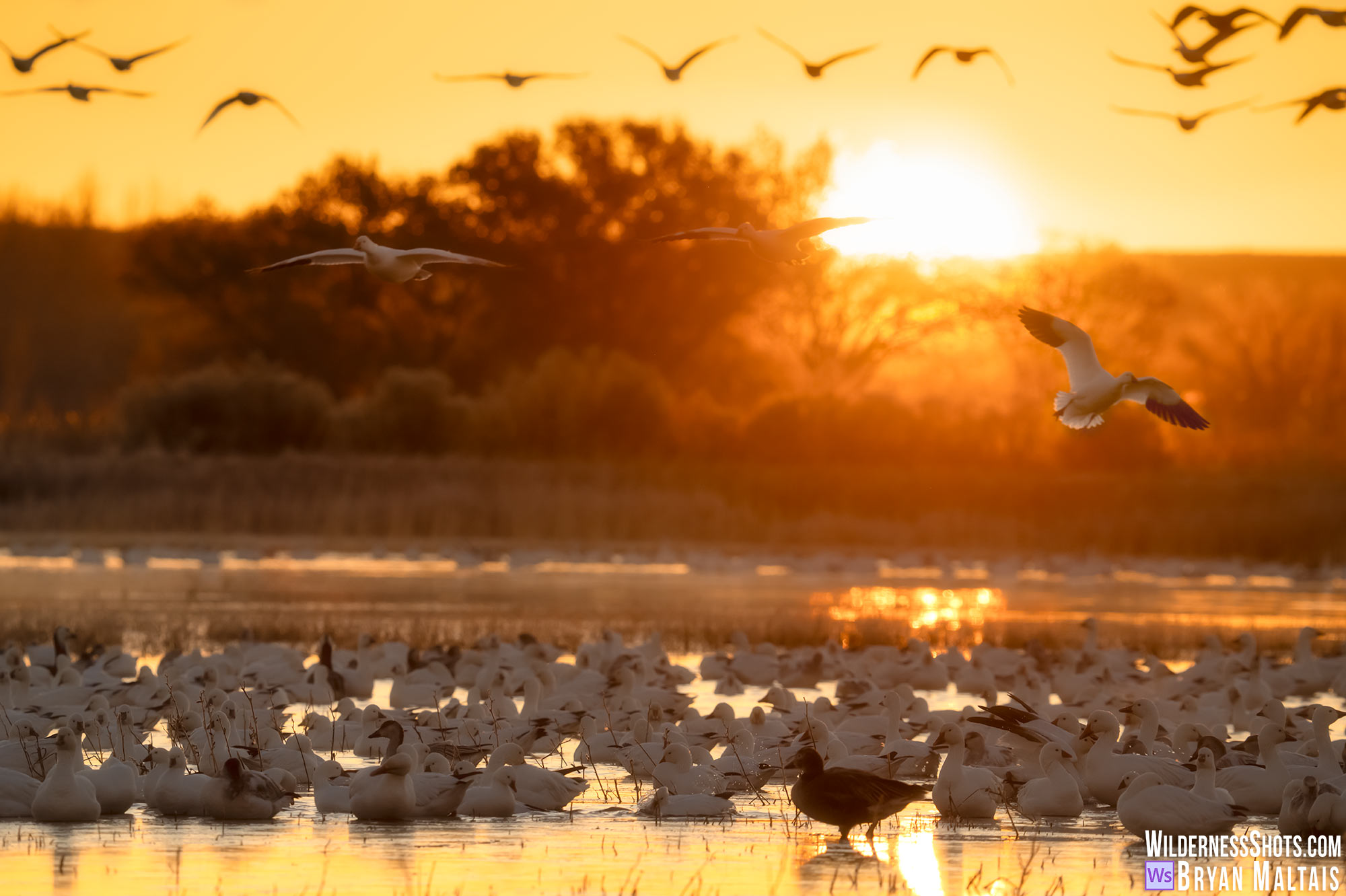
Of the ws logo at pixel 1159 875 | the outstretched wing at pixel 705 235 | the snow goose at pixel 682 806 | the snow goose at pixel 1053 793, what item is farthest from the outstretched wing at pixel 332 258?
the ws logo at pixel 1159 875

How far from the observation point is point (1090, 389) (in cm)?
1196

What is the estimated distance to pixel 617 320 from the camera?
5591cm

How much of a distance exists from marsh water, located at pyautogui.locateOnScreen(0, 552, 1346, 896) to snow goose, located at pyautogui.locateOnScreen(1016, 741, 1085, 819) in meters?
0.13

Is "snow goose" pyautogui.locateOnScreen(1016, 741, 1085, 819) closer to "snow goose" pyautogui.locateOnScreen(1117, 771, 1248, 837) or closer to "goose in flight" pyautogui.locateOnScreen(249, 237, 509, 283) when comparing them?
"snow goose" pyautogui.locateOnScreen(1117, 771, 1248, 837)

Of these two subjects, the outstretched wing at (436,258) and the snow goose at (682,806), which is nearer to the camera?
the snow goose at (682,806)

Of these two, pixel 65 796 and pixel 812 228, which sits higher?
pixel 812 228

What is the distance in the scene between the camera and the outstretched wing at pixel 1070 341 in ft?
39.9

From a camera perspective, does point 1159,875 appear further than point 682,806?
No

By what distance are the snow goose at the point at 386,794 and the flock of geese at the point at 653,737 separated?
0.02 metres

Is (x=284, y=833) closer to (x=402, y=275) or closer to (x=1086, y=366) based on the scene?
(x=402, y=275)

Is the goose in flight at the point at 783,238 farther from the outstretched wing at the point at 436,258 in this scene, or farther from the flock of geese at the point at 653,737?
the flock of geese at the point at 653,737

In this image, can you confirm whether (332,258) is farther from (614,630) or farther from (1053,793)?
(614,630)

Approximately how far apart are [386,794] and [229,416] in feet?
123

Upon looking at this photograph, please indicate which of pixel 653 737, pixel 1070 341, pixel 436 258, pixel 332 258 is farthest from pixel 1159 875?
pixel 332 258
